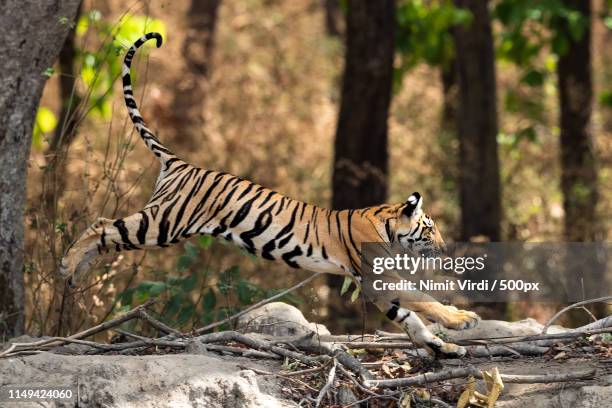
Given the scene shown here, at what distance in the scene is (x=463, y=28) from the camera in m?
13.7

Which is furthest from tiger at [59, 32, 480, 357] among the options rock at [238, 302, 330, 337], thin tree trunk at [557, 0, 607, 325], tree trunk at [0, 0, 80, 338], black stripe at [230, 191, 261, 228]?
thin tree trunk at [557, 0, 607, 325]

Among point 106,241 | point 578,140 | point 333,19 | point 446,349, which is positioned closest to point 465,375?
point 446,349

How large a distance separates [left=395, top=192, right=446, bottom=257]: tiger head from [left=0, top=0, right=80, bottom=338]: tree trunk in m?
2.70

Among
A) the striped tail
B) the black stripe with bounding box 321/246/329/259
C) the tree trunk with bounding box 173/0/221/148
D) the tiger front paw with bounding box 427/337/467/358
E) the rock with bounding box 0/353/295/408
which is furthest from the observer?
the tree trunk with bounding box 173/0/221/148

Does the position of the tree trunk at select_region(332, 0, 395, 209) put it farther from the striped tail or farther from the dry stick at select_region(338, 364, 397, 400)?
the dry stick at select_region(338, 364, 397, 400)

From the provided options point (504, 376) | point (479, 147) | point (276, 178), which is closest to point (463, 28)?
point (479, 147)

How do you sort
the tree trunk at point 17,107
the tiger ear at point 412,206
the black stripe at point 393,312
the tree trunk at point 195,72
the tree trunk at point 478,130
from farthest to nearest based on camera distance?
the tree trunk at point 195,72 → the tree trunk at point 478,130 → the tree trunk at point 17,107 → the tiger ear at point 412,206 → the black stripe at point 393,312

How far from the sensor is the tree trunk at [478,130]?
524 inches

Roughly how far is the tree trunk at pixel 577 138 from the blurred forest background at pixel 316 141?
25 mm

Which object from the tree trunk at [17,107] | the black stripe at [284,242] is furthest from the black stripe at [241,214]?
the tree trunk at [17,107]

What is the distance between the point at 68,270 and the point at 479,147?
279 inches

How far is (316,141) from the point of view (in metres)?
17.3

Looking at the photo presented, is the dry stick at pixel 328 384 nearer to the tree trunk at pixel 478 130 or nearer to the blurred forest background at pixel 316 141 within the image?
the blurred forest background at pixel 316 141

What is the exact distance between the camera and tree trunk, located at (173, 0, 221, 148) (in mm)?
16625
